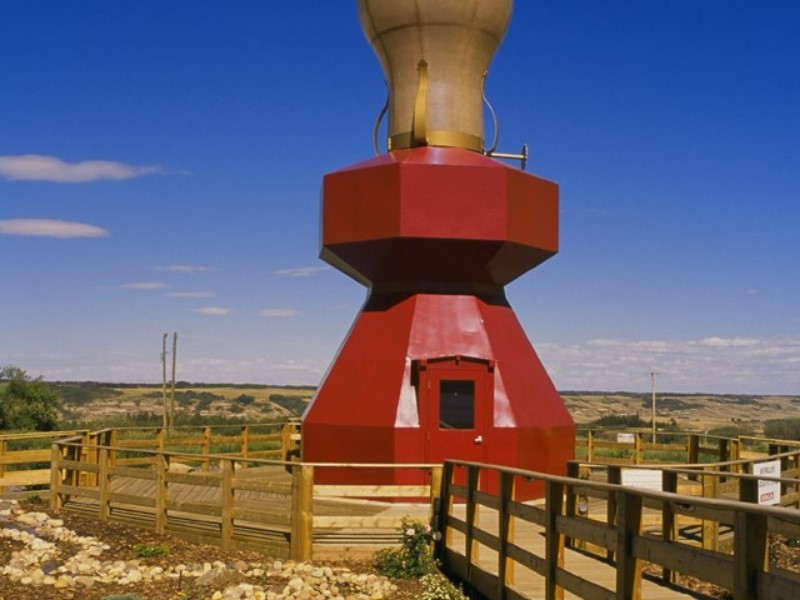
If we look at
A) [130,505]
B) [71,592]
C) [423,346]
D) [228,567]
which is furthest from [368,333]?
[71,592]

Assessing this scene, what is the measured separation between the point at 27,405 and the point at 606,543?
24910 mm

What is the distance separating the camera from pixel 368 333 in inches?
618

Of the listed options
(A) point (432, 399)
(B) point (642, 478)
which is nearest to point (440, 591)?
(B) point (642, 478)

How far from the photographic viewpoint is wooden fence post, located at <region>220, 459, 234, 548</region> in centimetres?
1171

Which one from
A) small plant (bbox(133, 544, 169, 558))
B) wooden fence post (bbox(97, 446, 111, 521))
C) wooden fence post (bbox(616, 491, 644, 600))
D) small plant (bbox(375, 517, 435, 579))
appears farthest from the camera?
wooden fence post (bbox(97, 446, 111, 521))

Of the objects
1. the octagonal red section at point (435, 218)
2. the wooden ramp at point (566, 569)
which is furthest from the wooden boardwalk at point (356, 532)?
the octagonal red section at point (435, 218)

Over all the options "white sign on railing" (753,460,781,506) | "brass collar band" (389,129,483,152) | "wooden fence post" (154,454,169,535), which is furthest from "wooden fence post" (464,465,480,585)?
"brass collar band" (389,129,483,152)

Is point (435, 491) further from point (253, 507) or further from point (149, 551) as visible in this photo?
point (149, 551)

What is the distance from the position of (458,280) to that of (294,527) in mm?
5994

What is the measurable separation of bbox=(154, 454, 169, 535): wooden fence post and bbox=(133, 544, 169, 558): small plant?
996 mm

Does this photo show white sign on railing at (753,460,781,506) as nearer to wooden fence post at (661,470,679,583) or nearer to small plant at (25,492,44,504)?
wooden fence post at (661,470,679,583)

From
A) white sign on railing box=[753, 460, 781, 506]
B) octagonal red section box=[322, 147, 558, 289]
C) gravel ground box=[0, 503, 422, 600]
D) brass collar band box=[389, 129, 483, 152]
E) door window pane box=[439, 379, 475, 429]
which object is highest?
brass collar band box=[389, 129, 483, 152]

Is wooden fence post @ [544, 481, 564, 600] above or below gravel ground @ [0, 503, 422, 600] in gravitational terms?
above

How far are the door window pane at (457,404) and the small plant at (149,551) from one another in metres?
4.97
